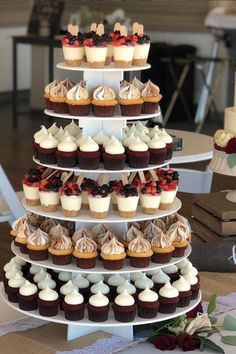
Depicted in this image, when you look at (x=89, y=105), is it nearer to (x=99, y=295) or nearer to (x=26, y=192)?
(x=26, y=192)

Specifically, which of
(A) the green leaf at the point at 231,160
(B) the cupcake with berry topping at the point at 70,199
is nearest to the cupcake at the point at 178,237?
(B) the cupcake with berry topping at the point at 70,199

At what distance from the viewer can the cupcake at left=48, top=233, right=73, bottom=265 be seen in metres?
3.23

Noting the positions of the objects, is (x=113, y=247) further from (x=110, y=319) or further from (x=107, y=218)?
(x=110, y=319)

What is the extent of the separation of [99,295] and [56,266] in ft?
0.61

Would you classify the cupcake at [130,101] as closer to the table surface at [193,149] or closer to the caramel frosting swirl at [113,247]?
the caramel frosting swirl at [113,247]

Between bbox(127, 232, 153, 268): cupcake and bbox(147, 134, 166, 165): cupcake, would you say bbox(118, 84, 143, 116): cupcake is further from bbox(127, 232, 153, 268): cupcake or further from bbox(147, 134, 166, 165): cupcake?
bbox(127, 232, 153, 268): cupcake

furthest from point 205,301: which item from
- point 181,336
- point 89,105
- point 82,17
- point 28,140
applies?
point 82,17

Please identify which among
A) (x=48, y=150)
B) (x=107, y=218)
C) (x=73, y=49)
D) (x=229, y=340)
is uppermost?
(x=73, y=49)

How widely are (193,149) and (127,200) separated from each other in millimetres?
2098

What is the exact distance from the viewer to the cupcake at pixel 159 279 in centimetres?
336

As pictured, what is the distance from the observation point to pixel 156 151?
3279mm

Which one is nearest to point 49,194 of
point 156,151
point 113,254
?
point 113,254

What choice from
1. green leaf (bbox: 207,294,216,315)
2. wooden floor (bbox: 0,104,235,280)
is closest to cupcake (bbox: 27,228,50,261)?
green leaf (bbox: 207,294,216,315)

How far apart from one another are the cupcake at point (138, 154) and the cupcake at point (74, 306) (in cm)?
50
